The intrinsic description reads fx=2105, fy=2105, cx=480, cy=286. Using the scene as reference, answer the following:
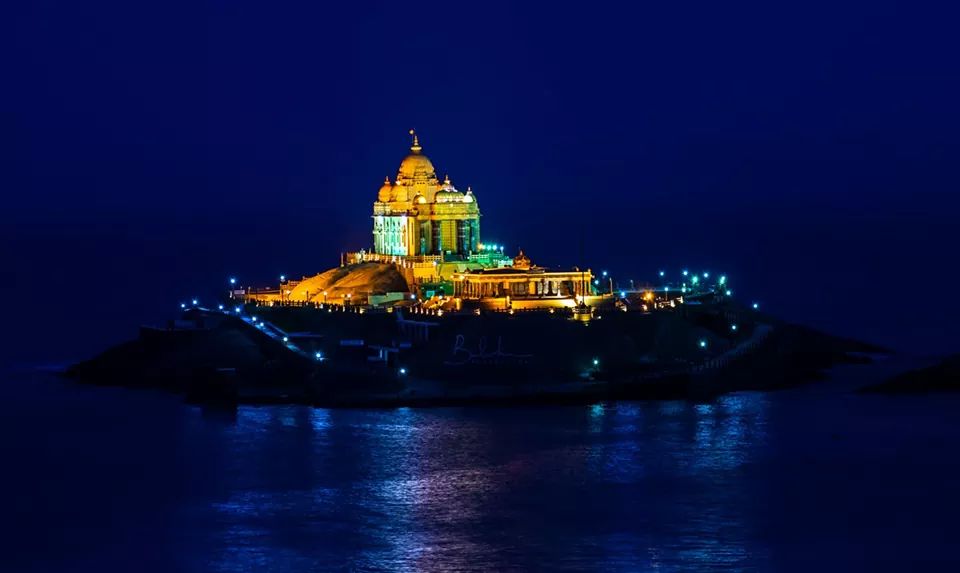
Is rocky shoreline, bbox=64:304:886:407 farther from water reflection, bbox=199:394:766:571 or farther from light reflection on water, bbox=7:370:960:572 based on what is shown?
water reflection, bbox=199:394:766:571

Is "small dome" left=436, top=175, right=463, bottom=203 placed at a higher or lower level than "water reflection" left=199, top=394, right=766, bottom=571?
higher

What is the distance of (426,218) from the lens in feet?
260

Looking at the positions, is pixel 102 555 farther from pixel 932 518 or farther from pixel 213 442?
pixel 932 518

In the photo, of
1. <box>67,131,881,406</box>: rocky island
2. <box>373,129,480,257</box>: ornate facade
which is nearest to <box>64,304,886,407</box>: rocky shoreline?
<box>67,131,881,406</box>: rocky island

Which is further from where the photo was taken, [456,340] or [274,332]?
[274,332]

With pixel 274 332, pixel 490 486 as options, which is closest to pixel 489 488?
pixel 490 486

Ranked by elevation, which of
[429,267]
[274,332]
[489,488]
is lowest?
[489,488]

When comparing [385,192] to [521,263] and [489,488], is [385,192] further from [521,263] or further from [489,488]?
[489,488]

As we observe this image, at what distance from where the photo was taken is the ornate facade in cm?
7906

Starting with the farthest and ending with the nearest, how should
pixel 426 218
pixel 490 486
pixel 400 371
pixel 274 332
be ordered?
pixel 426 218 < pixel 274 332 < pixel 400 371 < pixel 490 486

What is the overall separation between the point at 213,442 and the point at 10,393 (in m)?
11.4

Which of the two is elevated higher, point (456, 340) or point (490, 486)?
point (456, 340)

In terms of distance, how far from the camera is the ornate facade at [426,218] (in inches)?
3113

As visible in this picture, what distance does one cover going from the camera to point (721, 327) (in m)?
69.1
